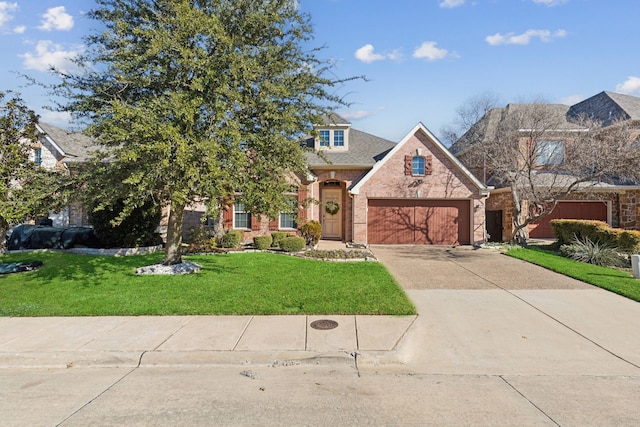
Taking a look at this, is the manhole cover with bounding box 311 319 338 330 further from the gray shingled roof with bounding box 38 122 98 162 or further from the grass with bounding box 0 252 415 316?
the gray shingled roof with bounding box 38 122 98 162

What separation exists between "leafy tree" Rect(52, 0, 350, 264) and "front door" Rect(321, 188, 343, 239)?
962 cm

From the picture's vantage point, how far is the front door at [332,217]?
1919 cm

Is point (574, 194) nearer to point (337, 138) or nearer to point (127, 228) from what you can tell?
point (337, 138)

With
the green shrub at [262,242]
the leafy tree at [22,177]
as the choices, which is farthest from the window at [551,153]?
the leafy tree at [22,177]

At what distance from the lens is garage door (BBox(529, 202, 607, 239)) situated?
19.6 meters

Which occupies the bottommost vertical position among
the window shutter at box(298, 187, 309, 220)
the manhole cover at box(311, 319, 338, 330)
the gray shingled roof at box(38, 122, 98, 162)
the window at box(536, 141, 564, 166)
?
the manhole cover at box(311, 319, 338, 330)

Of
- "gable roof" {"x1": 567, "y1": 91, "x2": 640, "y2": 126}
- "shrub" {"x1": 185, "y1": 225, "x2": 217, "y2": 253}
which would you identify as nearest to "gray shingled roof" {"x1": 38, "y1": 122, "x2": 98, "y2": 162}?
"shrub" {"x1": 185, "y1": 225, "x2": 217, "y2": 253}

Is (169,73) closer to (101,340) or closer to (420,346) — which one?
(101,340)

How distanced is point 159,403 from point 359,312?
12.5 feet

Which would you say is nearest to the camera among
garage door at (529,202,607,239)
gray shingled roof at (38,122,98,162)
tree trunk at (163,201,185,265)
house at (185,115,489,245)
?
tree trunk at (163,201,185,265)

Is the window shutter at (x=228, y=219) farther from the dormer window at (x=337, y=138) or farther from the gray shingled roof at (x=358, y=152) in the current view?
the dormer window at (x=337, y=138)

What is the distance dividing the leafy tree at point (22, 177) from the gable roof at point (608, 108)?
81.0ft

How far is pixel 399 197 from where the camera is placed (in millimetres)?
17594

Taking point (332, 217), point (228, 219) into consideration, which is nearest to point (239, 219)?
point (228, 219)
